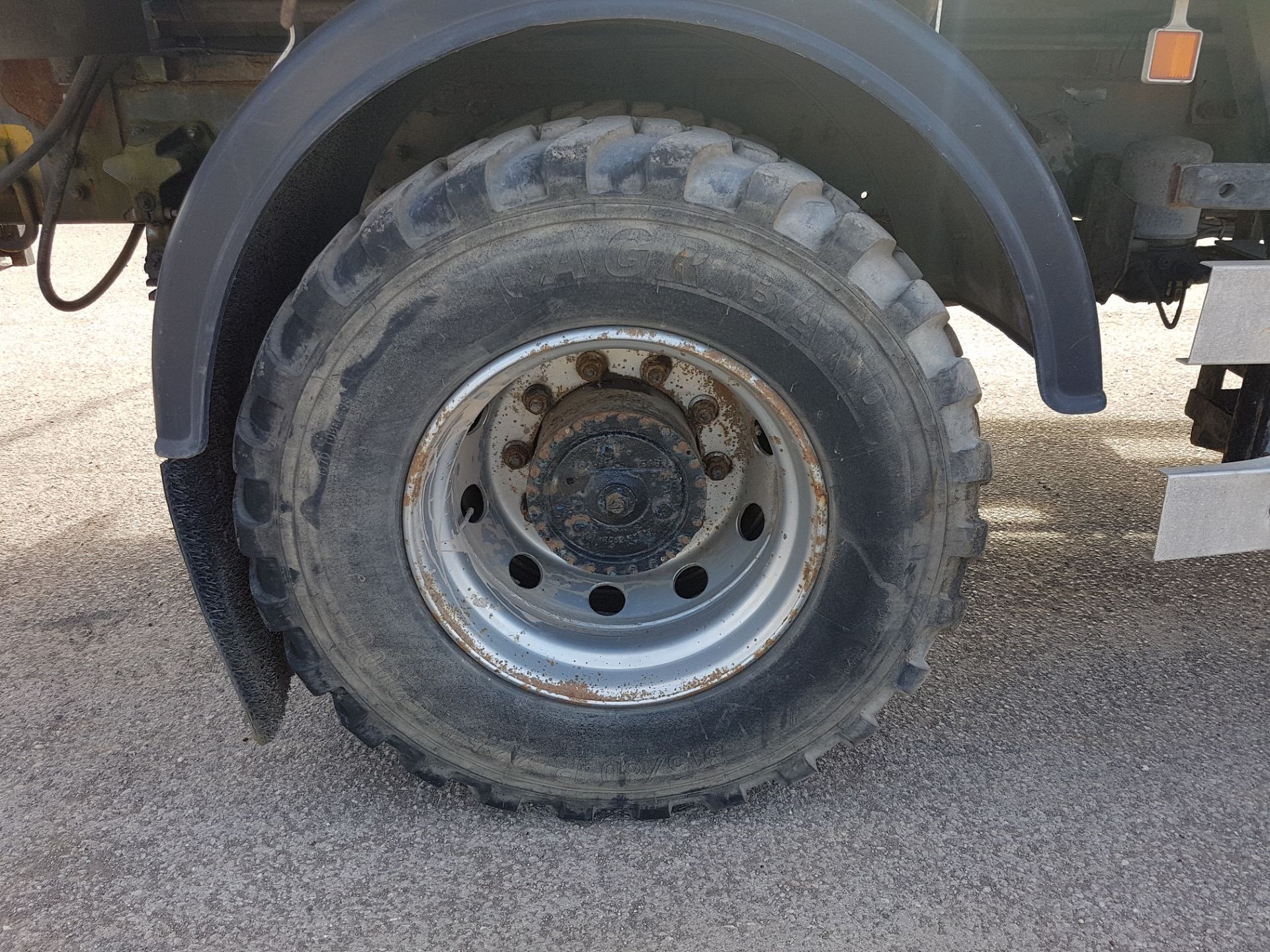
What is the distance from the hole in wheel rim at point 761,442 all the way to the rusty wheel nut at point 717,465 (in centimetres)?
8

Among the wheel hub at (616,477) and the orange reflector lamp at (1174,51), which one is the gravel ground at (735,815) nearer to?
the wheel hub at (616,477)

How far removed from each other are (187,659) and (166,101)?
1.55 m

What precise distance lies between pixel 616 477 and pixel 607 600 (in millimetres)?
363

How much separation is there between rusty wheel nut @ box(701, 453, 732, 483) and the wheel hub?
90 millimetres

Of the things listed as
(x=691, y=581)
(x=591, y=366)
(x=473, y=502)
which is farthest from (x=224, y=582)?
(x=691, y=581)

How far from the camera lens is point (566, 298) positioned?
1.78m

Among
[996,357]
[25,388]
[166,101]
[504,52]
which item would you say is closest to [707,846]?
[504,52]

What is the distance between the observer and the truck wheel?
1.74 m

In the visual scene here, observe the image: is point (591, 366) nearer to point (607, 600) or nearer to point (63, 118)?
point (607, 600)

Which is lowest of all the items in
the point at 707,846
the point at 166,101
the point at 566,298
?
the point at 707,846

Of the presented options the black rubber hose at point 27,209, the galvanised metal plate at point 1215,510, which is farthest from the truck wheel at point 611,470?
the black rubber hose at point 27,209

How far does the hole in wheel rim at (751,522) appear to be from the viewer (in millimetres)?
2246

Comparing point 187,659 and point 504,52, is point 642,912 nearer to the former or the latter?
point 187,659

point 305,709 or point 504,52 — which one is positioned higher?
point 504,52
